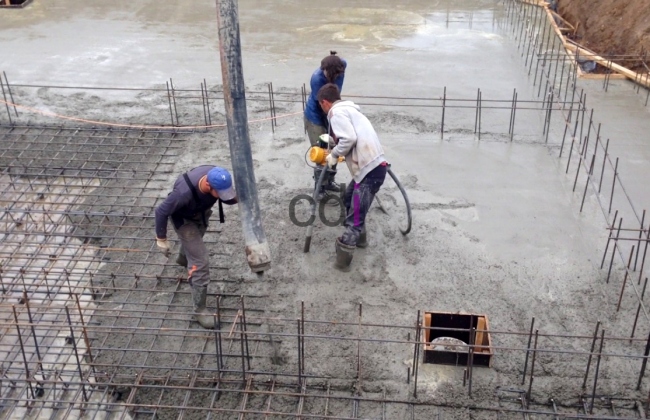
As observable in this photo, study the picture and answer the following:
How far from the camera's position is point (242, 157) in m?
6.09

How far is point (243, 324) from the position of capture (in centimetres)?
502

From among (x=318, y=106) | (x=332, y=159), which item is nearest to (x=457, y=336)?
(x=332, y=159)

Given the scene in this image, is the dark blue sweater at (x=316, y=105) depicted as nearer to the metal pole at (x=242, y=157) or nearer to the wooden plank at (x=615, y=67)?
the metal pole at (x=242, y=157)

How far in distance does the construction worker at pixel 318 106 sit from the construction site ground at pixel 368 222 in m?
0.33

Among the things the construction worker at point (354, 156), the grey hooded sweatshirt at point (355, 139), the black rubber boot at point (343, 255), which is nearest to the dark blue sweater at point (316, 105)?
the construction worker at point (354, 156)

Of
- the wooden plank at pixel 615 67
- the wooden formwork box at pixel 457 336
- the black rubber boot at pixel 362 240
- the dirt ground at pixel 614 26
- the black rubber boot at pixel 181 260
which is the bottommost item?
the wooden formwork box at pixel 457 336

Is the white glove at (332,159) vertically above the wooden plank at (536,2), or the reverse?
the wooden plank at (536,2)

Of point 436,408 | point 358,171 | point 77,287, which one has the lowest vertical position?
point 436,408

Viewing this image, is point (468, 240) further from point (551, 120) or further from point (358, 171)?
point (551, 120)

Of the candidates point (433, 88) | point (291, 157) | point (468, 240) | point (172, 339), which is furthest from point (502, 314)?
point (433, 88)

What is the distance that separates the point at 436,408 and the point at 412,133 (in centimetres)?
460

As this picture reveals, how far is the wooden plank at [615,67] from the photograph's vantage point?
9977 millimetres

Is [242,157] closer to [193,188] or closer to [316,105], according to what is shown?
[193,188]

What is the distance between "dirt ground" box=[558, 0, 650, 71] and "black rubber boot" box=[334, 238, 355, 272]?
7.15 m
